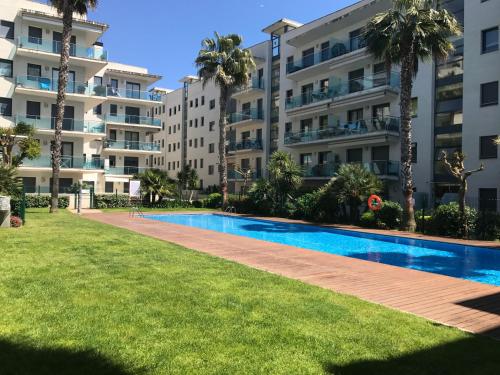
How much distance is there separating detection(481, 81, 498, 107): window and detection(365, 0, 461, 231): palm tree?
5907 millimetres

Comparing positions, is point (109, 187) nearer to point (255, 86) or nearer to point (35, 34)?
point (35, 34)

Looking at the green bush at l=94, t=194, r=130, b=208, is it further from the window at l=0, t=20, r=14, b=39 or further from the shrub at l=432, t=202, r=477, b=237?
the shrub at l=432, t=202, r=477, b=237

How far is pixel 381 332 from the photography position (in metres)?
5.30

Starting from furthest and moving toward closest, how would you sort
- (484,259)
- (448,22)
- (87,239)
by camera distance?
(448,22)
(484,259)
(87,239)

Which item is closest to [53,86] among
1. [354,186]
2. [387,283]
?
[354,186]

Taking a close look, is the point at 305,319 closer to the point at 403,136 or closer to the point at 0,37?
the point at 403,136

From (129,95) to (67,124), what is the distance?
34.4 ft

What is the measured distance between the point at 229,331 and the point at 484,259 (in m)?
12.3

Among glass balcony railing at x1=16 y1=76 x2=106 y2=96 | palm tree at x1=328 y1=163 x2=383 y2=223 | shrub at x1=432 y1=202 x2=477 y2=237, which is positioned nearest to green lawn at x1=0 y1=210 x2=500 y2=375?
shrub at x1=432 y1=202 x2=477 y2=237

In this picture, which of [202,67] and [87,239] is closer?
[87,239]

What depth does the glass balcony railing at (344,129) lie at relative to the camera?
29.5 m

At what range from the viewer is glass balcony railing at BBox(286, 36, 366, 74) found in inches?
1291

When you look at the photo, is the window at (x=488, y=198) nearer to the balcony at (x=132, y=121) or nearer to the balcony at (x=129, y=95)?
the balcony at (x=132, y=121)

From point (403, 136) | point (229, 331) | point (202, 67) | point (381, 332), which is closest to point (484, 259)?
point (403, 136)
